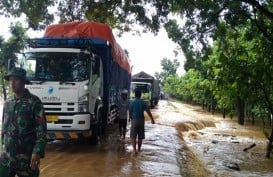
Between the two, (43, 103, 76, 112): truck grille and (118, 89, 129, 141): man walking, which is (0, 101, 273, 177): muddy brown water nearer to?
(118, 89, 129, 141): man walking

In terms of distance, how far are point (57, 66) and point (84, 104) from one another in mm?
1321

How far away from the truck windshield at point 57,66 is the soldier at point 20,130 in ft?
22.6

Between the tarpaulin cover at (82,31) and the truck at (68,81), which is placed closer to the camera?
the truck at (68,81)

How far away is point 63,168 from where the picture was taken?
999 cm

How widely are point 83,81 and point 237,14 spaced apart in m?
6.38

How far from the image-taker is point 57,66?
12305 millimetres

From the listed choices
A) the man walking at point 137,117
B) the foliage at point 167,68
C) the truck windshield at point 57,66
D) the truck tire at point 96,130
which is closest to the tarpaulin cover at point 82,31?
the truck windshield at point 57,66

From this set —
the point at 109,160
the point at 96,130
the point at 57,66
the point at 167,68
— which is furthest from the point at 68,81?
the point at 167,68

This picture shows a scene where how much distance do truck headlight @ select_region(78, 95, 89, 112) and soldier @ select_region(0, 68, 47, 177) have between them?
6731mm

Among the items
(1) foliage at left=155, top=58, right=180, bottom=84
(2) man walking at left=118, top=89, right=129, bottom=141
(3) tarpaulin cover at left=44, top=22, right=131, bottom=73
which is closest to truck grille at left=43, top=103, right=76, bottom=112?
(2) man walking at left=118, top=89, right=129, bottom=141

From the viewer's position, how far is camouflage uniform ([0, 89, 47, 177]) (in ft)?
17.0

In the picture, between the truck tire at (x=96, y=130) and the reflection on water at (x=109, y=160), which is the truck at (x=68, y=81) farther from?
the reflection on water at (x=109, y=160)

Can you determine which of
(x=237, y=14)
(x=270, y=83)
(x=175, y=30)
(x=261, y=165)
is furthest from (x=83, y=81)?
(x=270, y=83)

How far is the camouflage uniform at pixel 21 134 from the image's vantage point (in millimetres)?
5176
